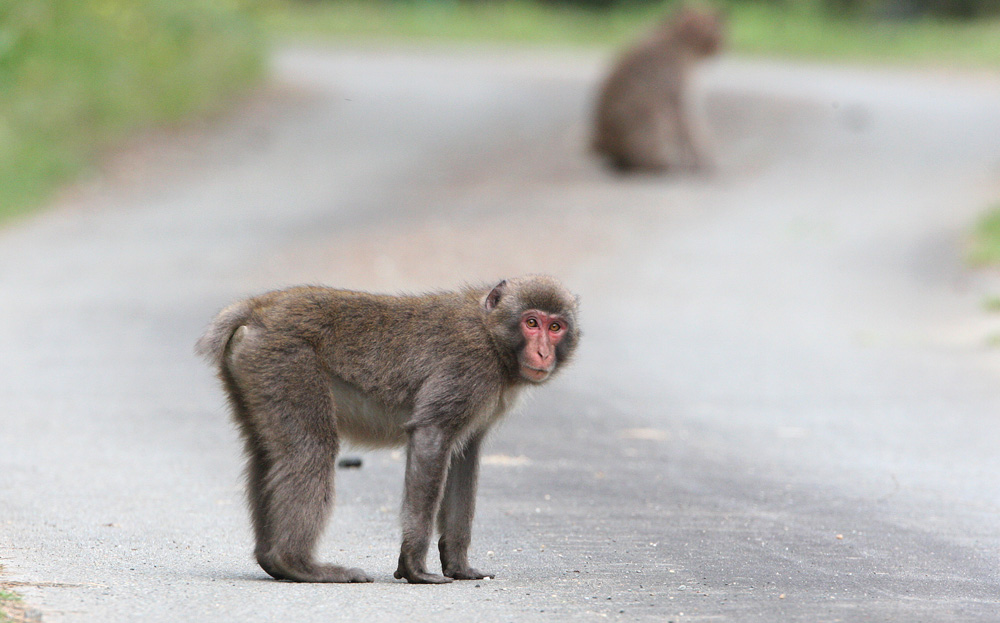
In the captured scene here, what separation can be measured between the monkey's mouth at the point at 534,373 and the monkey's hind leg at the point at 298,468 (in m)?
0.85

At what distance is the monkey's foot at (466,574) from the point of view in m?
6.12

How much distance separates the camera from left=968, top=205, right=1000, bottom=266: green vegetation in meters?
15.5

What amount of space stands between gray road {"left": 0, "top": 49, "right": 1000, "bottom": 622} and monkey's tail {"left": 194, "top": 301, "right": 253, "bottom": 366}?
0.94 metres

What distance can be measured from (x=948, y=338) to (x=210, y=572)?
8.81 m

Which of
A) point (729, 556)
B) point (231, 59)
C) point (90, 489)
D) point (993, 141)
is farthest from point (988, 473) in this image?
point (231, 59)

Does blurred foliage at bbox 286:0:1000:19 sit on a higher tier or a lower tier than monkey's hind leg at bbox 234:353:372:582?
higher

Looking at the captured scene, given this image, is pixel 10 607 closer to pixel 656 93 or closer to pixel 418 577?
pixel 418 577

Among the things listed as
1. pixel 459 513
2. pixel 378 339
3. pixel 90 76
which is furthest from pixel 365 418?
pixel 90 76

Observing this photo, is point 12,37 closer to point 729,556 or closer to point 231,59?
point 231,59

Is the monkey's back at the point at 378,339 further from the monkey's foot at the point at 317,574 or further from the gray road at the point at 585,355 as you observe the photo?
the gray road at the point at 585,355

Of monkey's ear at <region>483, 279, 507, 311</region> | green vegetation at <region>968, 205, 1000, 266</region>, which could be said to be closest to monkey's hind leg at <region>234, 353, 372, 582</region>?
monkey's ear at <region>483, 279, 507, 311</region>

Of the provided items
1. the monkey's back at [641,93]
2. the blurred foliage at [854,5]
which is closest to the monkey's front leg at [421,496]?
the monkey's back at [641,93]

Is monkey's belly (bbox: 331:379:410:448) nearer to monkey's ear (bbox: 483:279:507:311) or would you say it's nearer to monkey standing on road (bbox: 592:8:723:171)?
monkey's ear (bbox: 483:279:507:311)

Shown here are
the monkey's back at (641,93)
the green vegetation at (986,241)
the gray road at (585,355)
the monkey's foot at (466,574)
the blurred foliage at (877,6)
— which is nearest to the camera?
the gray road at (585,355)
